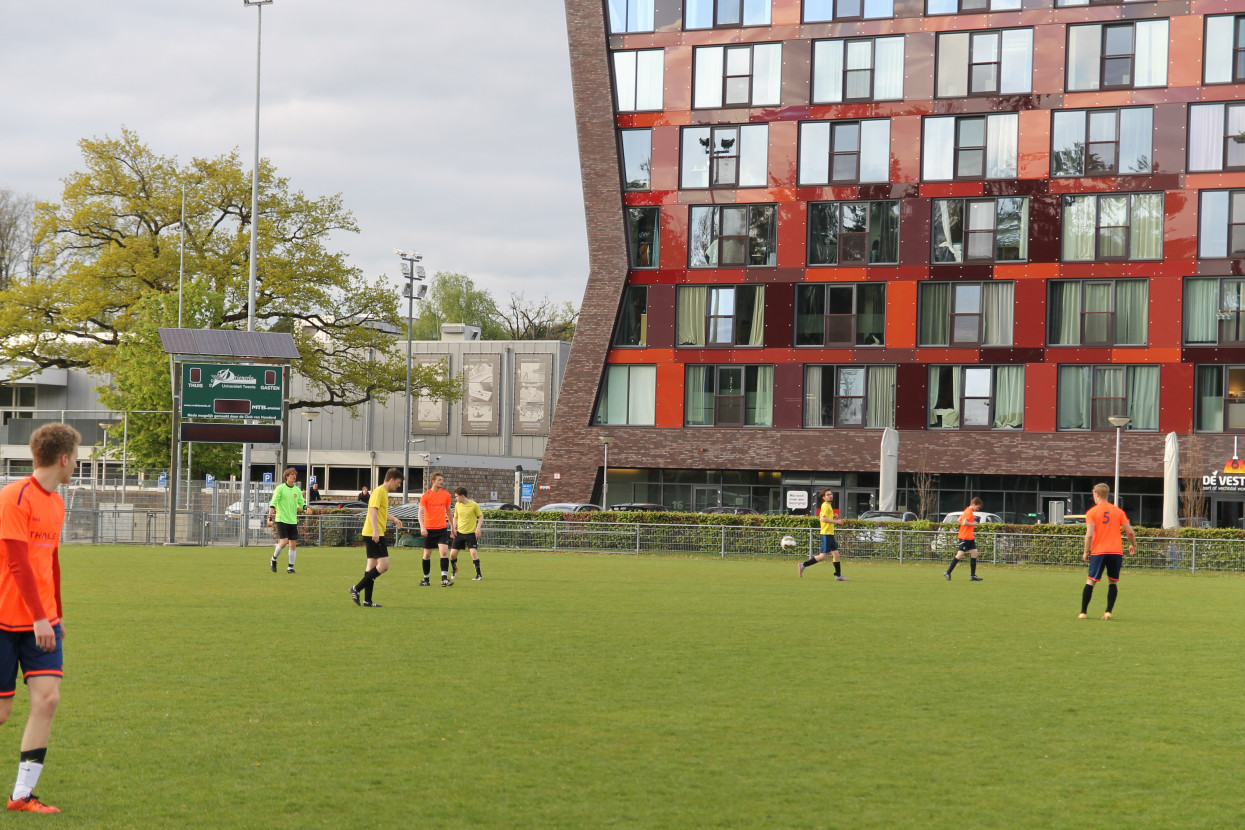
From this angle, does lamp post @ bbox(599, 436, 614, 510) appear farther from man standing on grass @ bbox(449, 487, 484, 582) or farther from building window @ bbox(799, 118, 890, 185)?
man standing on grass @ bbox(449, 487, 484, 582)

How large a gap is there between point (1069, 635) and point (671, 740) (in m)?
9.43

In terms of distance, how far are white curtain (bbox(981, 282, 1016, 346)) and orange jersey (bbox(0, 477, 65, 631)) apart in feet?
151

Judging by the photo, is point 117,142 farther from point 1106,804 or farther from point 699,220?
point 1106,804

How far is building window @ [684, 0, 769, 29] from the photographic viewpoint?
52.5m

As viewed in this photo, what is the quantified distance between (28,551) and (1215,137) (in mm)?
48261

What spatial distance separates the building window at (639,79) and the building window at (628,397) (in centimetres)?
1017

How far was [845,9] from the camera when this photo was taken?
169 feet

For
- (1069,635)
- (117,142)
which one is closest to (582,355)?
(117,142)

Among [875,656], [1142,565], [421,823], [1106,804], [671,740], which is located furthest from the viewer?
[1142,565]

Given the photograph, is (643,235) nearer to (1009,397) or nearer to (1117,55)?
(1009,397)

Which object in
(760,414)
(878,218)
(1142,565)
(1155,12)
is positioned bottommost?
(1142,565)

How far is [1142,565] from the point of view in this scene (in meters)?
37.4

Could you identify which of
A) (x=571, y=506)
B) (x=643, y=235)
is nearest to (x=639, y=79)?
(x=643, y=235)

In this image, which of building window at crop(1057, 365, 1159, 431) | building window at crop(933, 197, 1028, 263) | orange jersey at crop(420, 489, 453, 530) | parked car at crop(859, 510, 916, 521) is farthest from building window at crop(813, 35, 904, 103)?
orange jersey at crop(420, 489, 453, 530)
